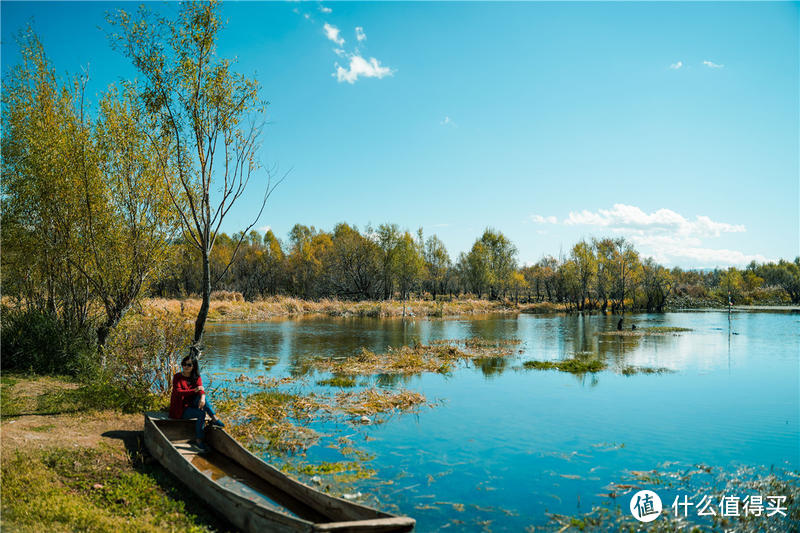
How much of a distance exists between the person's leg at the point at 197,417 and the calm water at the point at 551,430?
2.53 m

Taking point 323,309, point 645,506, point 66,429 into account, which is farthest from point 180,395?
point 323,309

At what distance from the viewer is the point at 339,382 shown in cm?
1933

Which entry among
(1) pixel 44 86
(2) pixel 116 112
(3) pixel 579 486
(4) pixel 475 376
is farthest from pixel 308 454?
(1) pixel 44 86

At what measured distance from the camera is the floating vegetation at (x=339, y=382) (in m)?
18.9

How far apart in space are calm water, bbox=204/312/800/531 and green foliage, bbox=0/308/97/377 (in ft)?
20.7

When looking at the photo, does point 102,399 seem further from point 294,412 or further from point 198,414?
point 294,412

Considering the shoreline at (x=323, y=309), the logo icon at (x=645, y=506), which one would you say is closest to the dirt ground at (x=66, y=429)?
the logo icon at (x=645, y=506)

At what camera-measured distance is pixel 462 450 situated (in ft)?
39.4

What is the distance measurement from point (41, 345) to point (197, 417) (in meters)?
9.53

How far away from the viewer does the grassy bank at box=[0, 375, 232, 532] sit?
6.76 m

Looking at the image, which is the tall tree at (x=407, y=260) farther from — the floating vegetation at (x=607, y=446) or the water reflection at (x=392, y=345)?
the floating vegetation at (x=607, y=446)

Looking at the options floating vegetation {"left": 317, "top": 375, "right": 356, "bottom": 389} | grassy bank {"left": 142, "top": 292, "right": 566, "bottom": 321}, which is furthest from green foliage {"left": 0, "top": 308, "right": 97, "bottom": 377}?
grassy bank {"left": 142, "top": 292, "right": 566, "bottom": 321}

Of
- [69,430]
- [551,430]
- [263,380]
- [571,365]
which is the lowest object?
[551,430]

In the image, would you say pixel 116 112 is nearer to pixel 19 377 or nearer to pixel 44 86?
pixel 44 86
